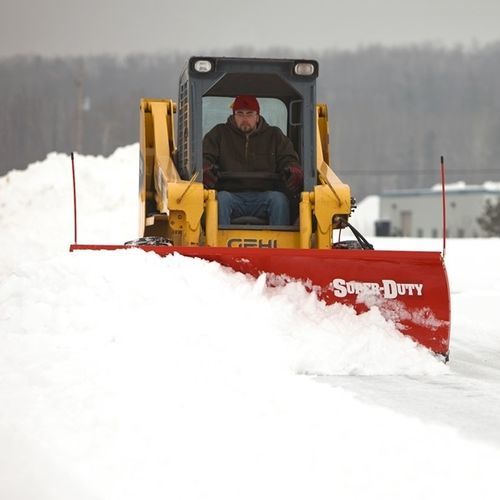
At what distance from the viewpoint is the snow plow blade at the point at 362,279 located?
21.2 ft

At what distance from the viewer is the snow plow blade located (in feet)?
21.2

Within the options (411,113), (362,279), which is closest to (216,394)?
(362,279)

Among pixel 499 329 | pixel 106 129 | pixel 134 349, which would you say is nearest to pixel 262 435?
pixel 134 349

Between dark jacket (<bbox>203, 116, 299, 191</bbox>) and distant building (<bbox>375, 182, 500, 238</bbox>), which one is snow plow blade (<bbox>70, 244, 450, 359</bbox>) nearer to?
dark jacket (<bbox>203, 116, 299, 191</bbox>)

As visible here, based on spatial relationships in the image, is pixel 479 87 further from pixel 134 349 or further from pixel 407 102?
pixel 134 349

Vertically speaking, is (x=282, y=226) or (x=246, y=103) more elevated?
(x=246, y=103)

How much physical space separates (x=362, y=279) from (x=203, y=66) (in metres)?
2.24

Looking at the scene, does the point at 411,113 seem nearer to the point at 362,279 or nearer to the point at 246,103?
the point at 246,103

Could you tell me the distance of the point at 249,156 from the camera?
8.12 meters

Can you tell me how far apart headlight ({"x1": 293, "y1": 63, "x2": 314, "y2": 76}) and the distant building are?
47.3 meters

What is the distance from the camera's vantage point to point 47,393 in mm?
4516

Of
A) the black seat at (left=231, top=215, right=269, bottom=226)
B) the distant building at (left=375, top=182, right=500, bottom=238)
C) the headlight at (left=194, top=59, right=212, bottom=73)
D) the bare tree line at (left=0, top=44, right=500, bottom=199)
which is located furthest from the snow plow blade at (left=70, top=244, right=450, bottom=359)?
the bare tree line at (left=0, top=44, right=500, bottom=199)

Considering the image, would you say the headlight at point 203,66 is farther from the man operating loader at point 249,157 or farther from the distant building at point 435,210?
the distant building at point 435,210

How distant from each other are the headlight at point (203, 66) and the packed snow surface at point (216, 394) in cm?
196
